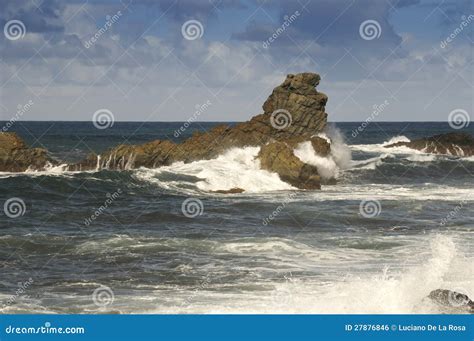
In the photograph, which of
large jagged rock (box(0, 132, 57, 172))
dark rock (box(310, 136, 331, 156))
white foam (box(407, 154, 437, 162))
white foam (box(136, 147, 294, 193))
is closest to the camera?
white foam (box(136, 147, 294, 193))

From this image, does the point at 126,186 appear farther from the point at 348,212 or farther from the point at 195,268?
the point at 195,268

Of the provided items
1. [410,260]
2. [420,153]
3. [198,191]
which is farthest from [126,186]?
[420,153]

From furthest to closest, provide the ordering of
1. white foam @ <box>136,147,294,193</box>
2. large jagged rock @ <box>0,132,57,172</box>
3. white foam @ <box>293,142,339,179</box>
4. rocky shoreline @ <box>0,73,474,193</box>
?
white foam @ <box>293,142,339,179</box> → large jagged rock @ <box>0,132,57,172</box> → rocky shoreline @ <box>0,73,474,193</box> → white foam @ <box>136,147,294,193</box>

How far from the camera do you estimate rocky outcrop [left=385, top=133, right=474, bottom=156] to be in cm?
6078

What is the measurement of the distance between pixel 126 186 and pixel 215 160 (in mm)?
7147

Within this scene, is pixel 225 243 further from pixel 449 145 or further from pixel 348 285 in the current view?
pixel 449 145

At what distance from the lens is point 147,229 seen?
24.2 metres

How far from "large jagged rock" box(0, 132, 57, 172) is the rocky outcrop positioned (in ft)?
107

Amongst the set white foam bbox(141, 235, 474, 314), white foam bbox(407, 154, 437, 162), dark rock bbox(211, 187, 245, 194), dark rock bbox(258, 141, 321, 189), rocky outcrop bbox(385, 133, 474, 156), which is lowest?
white foam bbox(141, 235, 474, 314)

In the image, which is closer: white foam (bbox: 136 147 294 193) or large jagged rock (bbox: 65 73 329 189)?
white foam (bbox: 136 147 294 193)

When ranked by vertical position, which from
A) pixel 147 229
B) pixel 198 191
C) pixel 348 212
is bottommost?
pixel 147 229

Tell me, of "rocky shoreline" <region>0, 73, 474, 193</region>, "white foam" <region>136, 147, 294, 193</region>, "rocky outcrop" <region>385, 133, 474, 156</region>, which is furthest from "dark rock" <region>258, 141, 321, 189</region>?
"rocky outcrop" <region>385, 133, 474, 156</region>

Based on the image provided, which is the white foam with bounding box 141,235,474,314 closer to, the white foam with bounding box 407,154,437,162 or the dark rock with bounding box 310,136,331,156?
the dark rock with bounding box 310,136,331,156

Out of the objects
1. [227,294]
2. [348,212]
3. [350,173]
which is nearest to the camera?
[227,294]
